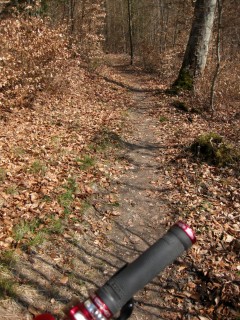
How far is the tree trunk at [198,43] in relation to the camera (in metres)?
12.7

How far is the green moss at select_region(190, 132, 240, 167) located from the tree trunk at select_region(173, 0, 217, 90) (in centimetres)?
636

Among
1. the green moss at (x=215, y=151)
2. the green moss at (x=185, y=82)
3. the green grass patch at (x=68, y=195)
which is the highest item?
the green moss at (x=185, y=82)

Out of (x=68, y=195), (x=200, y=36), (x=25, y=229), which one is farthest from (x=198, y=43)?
(x=25, y=229)

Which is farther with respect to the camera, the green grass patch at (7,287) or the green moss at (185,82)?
the green moss at (185,82)

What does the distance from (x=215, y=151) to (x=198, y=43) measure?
7.33 meters

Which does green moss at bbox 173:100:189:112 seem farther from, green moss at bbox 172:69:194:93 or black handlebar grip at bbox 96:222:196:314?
black handlebar grip at bbox 96:222:196:314

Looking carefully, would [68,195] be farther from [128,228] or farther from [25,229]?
[128,228]

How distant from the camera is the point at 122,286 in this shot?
1566mm

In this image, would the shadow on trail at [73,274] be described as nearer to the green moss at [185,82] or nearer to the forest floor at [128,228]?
the forest floor at [128,228]

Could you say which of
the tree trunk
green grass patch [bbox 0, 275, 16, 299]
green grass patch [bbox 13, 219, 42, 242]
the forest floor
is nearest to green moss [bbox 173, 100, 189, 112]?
the tree trunk

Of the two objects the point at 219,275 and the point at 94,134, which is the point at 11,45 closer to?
the point at 94,134

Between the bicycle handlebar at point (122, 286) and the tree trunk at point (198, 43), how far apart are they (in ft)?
42.0

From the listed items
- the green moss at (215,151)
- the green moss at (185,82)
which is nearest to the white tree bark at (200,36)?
the green moss at (185,82)

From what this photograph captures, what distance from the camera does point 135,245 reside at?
530 cm
